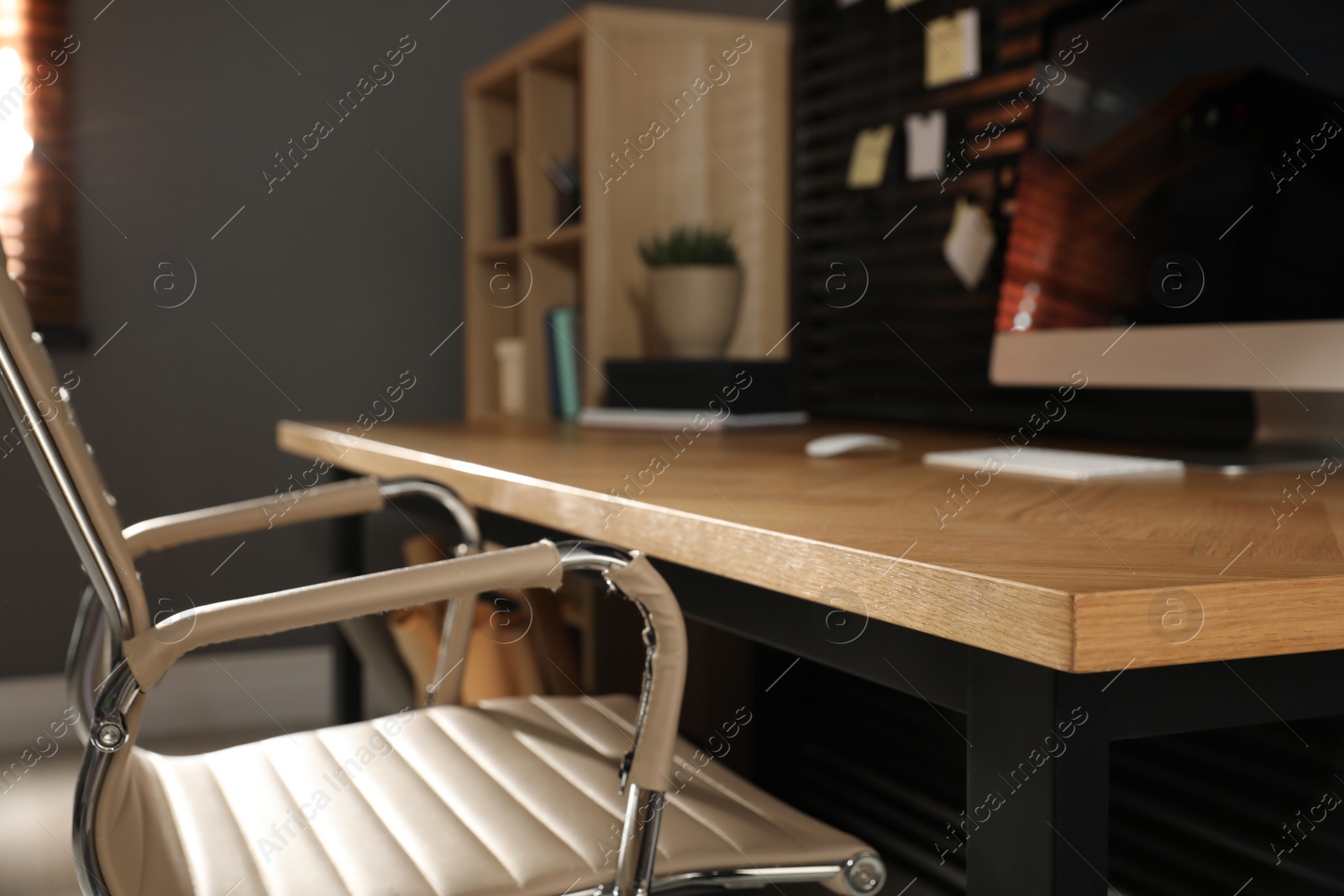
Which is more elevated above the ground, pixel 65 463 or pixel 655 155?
pixel 655 155

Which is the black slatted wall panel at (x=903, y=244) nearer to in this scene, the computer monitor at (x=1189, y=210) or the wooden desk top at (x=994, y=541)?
the computer monitor at (x=1189, y=210)

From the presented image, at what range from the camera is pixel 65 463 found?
728 millimetres

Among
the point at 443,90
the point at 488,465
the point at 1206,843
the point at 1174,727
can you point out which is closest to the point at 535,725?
the point at 488,465

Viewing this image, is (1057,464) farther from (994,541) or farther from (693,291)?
(693,291)

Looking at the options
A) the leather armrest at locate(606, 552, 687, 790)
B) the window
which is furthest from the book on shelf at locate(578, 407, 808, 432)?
the window

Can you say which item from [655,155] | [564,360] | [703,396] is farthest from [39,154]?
[703,396]

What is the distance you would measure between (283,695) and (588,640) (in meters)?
1.25

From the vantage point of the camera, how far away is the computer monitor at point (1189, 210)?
1083 millimetres

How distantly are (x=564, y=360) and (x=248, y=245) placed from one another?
1.09 meters

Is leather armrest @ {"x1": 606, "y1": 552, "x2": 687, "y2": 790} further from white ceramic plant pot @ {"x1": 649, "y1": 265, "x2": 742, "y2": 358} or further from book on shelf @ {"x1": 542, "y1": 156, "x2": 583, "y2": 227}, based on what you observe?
book on shelf @ {"x1": 542, "y1": 156, "x2": 583, "y2": 227}

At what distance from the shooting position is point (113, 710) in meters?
0.71

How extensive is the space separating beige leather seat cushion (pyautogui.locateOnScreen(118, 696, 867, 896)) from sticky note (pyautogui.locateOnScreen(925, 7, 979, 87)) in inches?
52.4

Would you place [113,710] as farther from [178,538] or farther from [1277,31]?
[1277,31]

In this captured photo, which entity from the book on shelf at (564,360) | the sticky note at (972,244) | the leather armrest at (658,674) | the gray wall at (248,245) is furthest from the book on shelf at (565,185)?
the leather armrest at (658,674)
